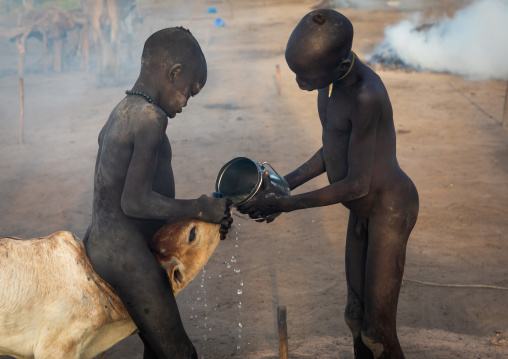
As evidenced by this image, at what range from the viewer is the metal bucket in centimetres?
281

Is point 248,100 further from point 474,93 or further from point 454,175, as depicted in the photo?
point 454,175

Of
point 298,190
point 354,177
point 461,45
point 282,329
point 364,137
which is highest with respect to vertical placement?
point 364,137

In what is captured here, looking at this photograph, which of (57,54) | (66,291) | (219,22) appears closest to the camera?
(66,291)

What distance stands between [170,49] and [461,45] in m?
10.9

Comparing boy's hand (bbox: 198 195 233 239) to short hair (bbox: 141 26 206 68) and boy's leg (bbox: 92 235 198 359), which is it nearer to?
boy's leg (bbox: 92 235 198 359)

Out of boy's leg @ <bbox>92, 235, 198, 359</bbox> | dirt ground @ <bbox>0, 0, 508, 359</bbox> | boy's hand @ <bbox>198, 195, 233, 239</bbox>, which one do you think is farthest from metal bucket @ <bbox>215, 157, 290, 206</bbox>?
dirt ground @ <bbox>0, 0, 508, 359</bbox>

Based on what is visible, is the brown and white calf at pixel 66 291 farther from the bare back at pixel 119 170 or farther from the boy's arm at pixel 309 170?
the boy's arm at pixel 309 170

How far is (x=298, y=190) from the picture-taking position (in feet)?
21.3

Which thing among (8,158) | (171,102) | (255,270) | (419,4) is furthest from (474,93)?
(419,4)

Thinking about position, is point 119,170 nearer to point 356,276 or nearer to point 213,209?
point 213,209

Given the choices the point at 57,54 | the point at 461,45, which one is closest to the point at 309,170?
the point at 461,45

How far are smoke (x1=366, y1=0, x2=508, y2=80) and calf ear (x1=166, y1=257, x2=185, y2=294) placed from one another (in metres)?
10.0

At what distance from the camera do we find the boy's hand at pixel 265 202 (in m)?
2.65

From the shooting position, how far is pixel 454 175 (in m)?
6.71
